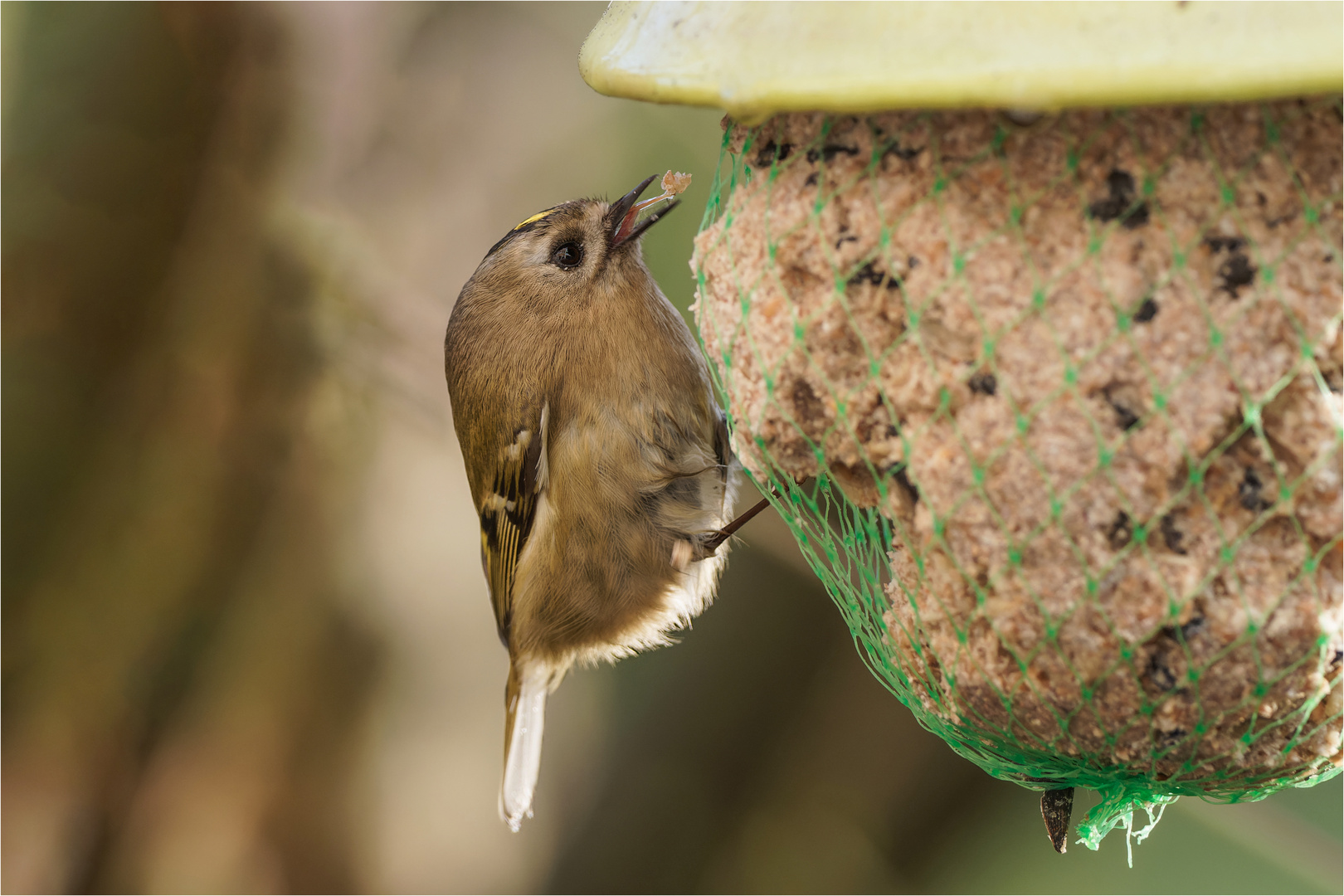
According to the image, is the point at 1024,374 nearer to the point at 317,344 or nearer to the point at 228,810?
the point at 317,344

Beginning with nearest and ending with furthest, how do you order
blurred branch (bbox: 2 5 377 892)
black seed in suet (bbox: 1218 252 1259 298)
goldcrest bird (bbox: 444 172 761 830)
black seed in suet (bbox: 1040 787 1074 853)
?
black seed in suet (bbox: 1218 252 1259 298) < black seed in suet (bbox: 1040 787 1074 853) < goldcrest bird (bbox: 444 172 761 830) < blurred branch (bbox: 2 5 377 892)

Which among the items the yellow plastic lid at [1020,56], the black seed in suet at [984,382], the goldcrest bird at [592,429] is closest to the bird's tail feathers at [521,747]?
the goldcrest bird at [592,429]

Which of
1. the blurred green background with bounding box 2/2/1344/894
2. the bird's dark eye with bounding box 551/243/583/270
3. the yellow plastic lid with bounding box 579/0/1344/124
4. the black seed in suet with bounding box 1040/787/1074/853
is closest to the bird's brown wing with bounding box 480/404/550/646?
the bird's dark eye with bounding box 551/243/583/270

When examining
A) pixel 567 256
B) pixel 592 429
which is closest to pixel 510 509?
pixel 592 429

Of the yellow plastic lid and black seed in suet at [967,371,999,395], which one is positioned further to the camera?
black seed in suet at [967,371,999,395]

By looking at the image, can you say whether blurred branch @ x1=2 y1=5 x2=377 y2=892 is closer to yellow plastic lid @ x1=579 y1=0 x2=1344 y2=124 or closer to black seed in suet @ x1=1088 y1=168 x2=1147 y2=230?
yellow plastic lid @ x1=579 y1=0 x2=1344 y2=124

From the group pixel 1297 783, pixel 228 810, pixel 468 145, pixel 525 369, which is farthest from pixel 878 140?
pixel 228 810

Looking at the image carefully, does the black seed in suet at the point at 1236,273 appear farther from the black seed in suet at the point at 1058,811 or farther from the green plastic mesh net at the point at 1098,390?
the black seed in suet at the point at 1058,811
